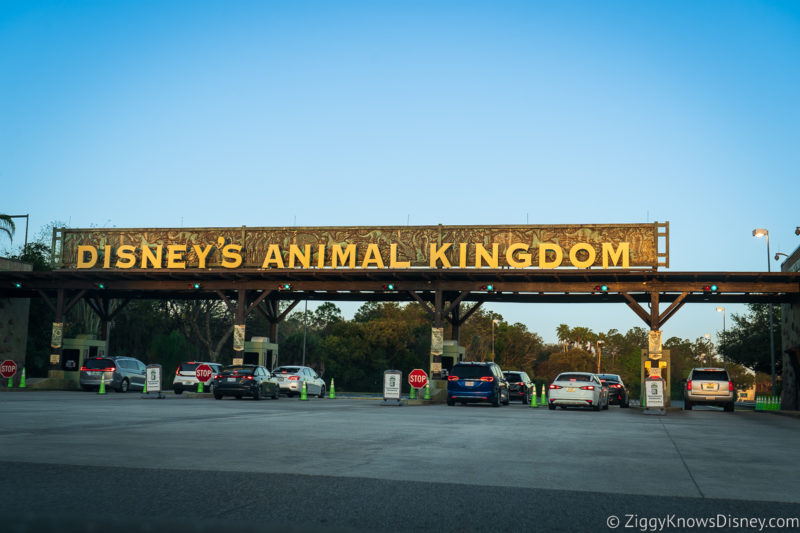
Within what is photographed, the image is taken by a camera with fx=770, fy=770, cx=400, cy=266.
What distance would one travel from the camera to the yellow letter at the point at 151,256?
3831 centimetres

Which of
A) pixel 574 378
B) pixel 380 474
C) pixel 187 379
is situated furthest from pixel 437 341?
pixel 380 474

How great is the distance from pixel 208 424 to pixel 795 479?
1013 cm

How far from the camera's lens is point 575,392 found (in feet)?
90.5

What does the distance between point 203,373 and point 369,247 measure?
977 cm

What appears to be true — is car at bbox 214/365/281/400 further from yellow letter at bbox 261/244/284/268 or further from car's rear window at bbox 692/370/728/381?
car's rear window at bbox 692/370/728/381

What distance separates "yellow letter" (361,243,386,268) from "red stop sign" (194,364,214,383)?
883 cm

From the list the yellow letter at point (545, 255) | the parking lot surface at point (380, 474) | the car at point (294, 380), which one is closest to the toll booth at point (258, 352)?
the car at point (294, 380)

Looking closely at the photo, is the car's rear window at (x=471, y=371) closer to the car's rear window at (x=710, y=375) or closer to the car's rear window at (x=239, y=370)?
the car's rear window at (x=239, y=370)

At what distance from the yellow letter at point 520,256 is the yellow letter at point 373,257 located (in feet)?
19.5

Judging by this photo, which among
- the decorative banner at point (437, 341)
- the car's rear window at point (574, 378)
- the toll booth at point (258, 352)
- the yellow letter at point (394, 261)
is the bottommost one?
the car's rear window at point (574, 378)

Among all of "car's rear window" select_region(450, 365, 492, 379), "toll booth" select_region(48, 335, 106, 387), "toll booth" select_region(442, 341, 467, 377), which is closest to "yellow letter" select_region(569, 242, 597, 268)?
"toll booth" select_region(442, 341, 467, 377)

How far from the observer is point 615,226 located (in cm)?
3541

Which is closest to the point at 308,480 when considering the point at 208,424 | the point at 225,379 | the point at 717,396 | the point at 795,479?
the point at 795,479

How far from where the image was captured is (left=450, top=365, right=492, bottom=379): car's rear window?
29.4 m
